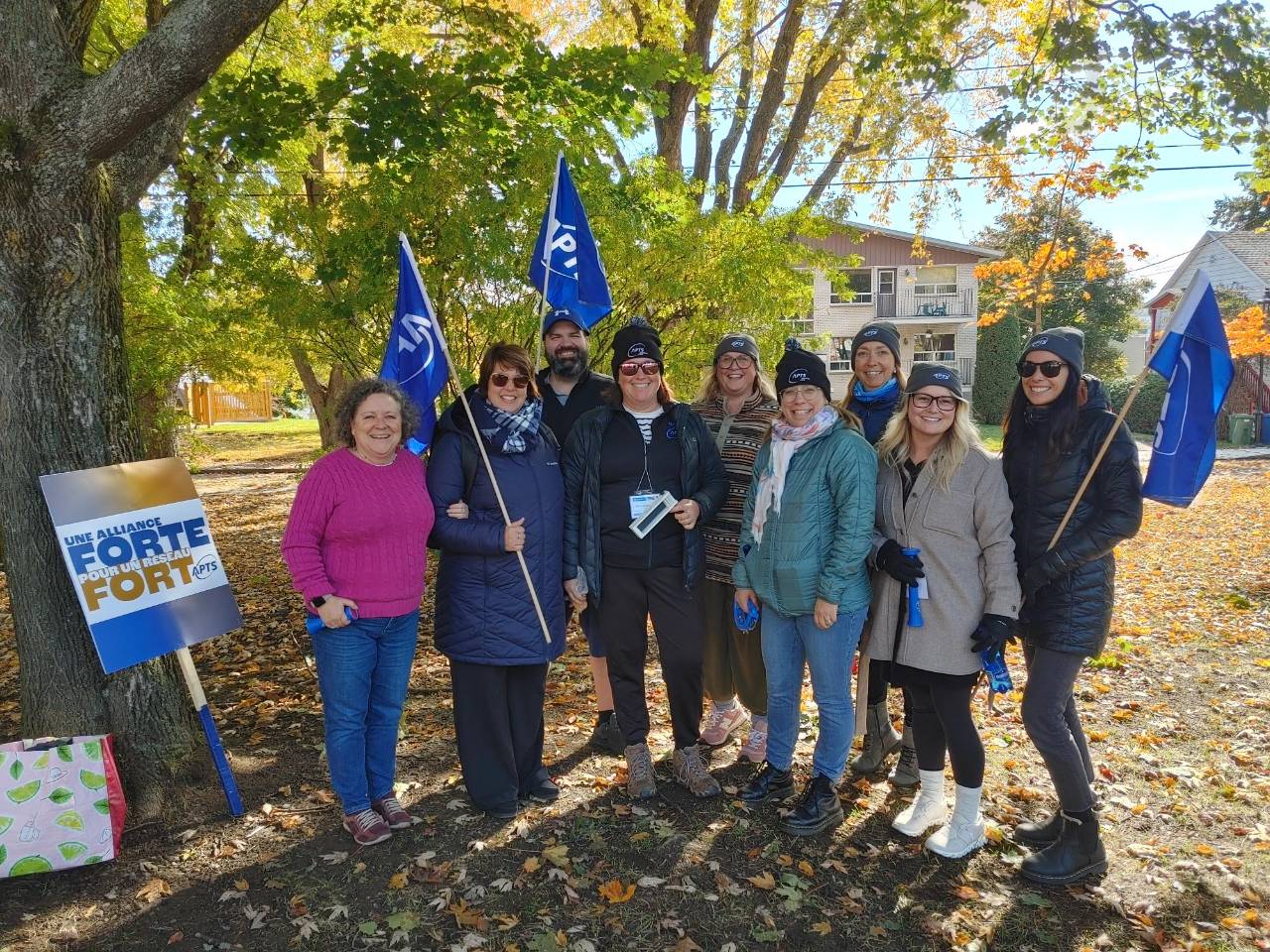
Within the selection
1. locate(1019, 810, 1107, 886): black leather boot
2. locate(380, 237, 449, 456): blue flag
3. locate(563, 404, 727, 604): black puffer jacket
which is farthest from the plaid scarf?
locate(1019, 810, 1107, 886): black leather boot

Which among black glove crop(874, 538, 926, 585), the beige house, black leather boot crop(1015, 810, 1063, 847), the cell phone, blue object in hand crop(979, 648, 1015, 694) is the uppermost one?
the beige house

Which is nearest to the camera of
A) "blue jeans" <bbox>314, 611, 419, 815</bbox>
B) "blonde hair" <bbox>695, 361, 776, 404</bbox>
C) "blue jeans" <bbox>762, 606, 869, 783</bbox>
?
"blue jeans" <bbox>314, 611, 419, 815</bbox>

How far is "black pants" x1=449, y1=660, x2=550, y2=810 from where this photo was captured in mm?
3941

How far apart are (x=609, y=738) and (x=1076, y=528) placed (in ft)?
9.13

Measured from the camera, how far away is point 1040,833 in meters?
3.80

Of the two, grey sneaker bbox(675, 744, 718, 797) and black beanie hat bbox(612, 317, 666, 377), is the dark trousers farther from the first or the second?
black beanie hat bbox(612, 317, 666, 377)

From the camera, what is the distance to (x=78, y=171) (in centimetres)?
357

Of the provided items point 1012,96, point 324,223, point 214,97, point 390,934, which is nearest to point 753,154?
point 1012,96

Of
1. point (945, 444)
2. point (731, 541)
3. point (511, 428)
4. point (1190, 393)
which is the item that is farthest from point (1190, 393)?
point (511, 428)

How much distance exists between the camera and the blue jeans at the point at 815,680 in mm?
3775

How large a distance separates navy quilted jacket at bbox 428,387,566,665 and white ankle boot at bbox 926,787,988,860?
2031mm

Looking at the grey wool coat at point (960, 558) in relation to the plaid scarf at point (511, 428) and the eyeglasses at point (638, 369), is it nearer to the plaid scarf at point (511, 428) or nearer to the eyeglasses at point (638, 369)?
the eyeglasses at point (638, 369)

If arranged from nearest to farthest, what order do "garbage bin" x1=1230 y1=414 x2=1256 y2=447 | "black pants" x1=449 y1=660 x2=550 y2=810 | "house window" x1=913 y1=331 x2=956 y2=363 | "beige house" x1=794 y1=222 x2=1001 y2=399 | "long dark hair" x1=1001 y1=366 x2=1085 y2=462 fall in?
"long dark hair" x1=1001 y1=366 x2=1085 y2=462
"black pants" x1=449 y1=660 x2=550 y2=810
"garbage bin" x1=1230 y1=414 x2=1256 y2=447
"beige house" x1=794 y1=222 x2=1001 y2=399
"house window" x1=913 y1=331 x2=956 y2=363

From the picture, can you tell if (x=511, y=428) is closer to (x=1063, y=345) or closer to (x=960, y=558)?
(x=960, y=558)
